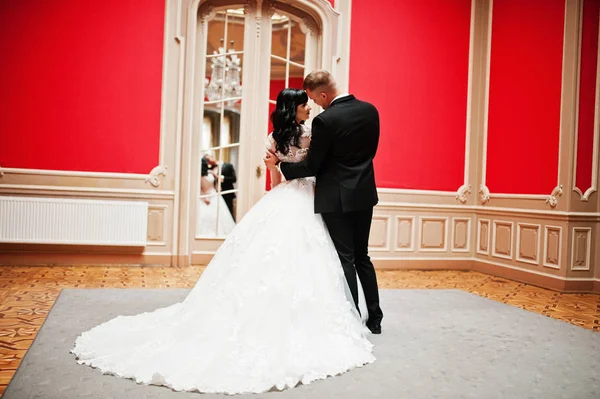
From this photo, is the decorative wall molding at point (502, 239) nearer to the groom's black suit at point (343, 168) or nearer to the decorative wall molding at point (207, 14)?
the groom's black suit at point (343, 168)

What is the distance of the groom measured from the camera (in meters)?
2.93

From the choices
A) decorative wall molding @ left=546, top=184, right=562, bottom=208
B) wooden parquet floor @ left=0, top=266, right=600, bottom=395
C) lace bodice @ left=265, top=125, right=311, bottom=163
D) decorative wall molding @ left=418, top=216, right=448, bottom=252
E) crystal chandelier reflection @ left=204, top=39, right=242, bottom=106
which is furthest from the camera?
decorative wall molding @ left=418, top=216, right=448, bottom=252

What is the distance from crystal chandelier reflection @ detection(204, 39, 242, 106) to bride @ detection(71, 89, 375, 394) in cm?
338

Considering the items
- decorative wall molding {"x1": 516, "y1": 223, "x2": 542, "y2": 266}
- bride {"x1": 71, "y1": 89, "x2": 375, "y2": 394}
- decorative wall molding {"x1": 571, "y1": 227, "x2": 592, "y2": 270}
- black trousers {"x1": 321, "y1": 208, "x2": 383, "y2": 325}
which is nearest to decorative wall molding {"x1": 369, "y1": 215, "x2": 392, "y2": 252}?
decorative wall molding {"x1": 516, "y1": 223, "x2": 542, "y2": 266}

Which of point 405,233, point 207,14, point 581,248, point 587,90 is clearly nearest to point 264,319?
point 581,248

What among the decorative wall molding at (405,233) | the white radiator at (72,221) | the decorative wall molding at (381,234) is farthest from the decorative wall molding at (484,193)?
the white radiator at (72,221)

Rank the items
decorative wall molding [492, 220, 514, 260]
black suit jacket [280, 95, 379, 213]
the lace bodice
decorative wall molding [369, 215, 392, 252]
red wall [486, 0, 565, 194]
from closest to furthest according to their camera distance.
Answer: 1. black suit jacket [280, 95, 379, 213]
2. the lace bodice
3. red wall [486, 0, 565, 194]
4. decorative wall molding [492, 220, 514, 260]
5. decorative wall molding [369, 215, 392, 252]

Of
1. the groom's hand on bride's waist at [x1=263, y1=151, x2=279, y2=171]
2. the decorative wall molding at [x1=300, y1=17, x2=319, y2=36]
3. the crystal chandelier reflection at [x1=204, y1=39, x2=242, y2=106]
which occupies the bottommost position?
the groom's hand on bride's waist at [x1=263, y1=151, x2=279, y2=171]

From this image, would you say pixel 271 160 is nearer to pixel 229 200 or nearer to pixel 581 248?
pixel 229 200

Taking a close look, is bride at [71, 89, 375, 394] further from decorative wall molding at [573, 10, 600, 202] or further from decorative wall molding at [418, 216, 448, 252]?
decorative wall molding at [418, 216, 448, 252]

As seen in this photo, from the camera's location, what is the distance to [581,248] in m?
5.38

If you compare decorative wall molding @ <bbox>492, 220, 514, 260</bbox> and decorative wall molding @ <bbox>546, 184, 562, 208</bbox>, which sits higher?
decorative wall molding @ <bbox>546, 184, 562, 208</bbox>

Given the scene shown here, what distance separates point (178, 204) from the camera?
232 inches

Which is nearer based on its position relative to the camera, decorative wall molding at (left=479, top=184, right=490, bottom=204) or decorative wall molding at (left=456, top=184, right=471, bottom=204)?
decorative wall molding at (left=479, top=184, right=490, bottom=204)
